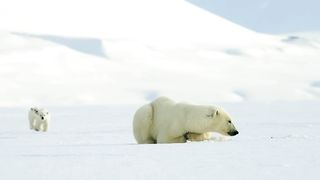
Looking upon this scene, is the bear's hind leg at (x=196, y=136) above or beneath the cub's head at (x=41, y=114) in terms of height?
above

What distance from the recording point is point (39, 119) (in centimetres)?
1989

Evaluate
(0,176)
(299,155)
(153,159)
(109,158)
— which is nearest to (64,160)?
(109,158)

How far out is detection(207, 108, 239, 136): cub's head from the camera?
31.2ft

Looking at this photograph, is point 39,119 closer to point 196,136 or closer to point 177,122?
point 196,136

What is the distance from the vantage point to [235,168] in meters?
5.03

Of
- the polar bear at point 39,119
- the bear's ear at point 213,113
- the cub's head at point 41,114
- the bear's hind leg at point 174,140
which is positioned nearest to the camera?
the bear's hind leg at point 174,140

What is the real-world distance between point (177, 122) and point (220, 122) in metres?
0.74

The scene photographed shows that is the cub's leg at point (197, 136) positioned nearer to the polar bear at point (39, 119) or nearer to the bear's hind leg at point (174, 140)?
the bear's hind leg at point (174, 140)

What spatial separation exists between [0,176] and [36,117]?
15.6m

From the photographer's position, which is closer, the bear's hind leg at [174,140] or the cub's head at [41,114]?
the bear's hind leg at [174,140]

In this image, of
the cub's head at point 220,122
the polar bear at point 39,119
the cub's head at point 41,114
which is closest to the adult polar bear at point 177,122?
the cub's head at point 220,122


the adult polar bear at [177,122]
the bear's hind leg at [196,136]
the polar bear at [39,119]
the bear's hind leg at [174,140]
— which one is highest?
the adult polar bear at [177,122]

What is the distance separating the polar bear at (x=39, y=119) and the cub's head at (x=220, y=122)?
1060 centimetres

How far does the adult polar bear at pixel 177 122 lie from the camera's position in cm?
930
